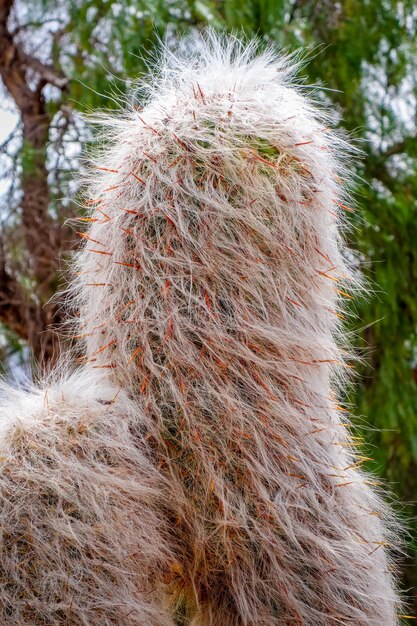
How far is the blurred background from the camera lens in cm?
200

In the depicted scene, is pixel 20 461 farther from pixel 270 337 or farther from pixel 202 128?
pixel 202 128

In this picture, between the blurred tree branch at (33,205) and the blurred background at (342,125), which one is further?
the blurred tree branch at (33,205)

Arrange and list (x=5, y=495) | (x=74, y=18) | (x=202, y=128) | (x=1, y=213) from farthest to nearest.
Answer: (x=1, y=213)
(x=74, y=18)
(x=202, y=128)
(x=5, y=495)

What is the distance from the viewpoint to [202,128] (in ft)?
2.86

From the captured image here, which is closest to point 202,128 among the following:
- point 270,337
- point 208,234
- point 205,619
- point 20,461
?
point 208,234

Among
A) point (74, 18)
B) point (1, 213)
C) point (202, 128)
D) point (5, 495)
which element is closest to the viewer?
point (5, 495)

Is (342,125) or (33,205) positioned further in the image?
(33,205)

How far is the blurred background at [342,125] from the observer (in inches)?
78.7

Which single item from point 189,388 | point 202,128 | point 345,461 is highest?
point 202,128

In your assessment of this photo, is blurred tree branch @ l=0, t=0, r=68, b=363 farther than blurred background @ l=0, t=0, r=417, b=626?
Yes

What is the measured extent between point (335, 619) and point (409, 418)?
1.49m

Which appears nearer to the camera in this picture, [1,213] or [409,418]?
[409,418]

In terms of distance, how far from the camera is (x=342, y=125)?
2.09 meters

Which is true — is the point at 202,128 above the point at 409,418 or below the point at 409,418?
above
